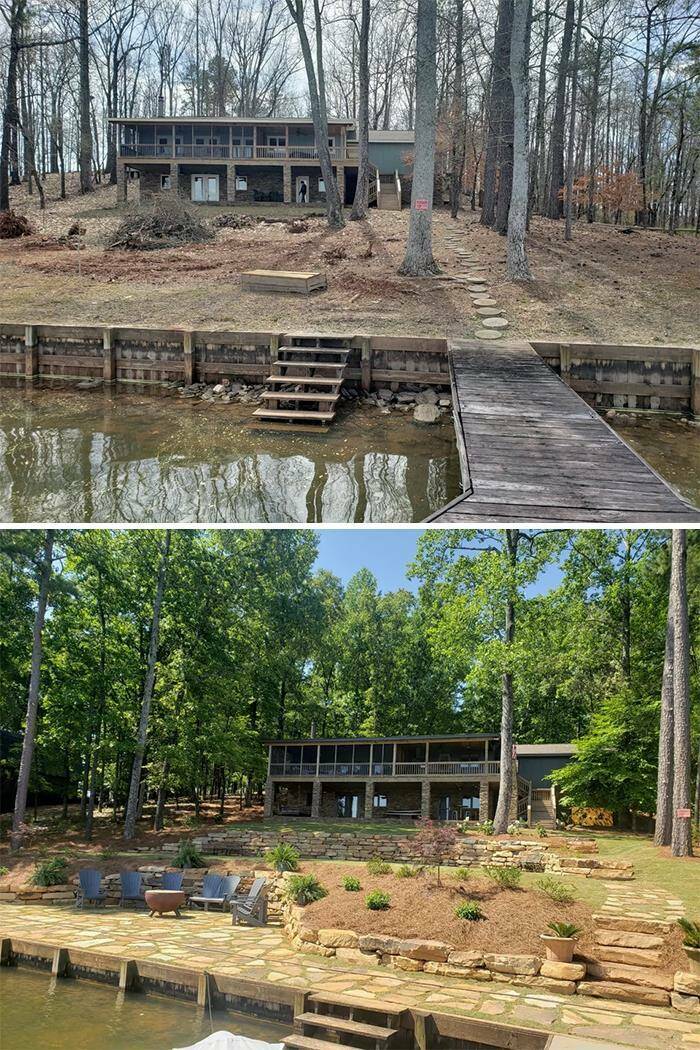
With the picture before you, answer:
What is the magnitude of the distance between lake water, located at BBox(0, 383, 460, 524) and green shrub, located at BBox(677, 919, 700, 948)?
6.26 m

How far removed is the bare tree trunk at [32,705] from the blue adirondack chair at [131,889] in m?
4.82

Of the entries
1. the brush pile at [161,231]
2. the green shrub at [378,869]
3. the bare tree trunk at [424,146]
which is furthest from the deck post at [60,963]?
the brush pile at [161,231]

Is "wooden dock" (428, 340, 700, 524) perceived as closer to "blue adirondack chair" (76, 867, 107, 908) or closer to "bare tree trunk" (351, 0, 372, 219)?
"blue adirondack chair" (76, 867, 107, 908)

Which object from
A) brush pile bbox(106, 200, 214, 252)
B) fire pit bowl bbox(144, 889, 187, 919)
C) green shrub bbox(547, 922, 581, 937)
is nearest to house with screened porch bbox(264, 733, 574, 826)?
fire pit bowl bbox(144, 889, 187, 919)

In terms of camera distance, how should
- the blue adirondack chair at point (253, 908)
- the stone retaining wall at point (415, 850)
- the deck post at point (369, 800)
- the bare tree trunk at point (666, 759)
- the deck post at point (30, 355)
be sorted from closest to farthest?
the blue adirondack chair at point (253, 908), the stone retaining wall at point (415, 850), the bare tree trunk at point (666, 759), the deck post at point (30, 355), the deck post at point (369, 800)

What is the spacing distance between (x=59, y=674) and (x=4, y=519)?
9976 mm

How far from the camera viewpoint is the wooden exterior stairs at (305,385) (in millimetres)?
16141

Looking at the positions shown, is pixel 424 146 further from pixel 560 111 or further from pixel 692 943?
pixel 692 943

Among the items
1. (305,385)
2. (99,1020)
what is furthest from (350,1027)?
(305,385)

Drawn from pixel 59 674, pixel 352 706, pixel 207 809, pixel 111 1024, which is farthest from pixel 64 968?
pixel 352 706

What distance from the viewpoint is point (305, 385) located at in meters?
17.4

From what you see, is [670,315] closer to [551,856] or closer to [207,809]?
[551,856]

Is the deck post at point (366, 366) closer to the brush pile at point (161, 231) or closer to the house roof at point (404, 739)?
the house roof at point (404, 739)

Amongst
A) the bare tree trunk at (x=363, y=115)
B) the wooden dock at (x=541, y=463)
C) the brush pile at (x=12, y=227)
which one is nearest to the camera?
the wooden dock at (x=541, y=463)
